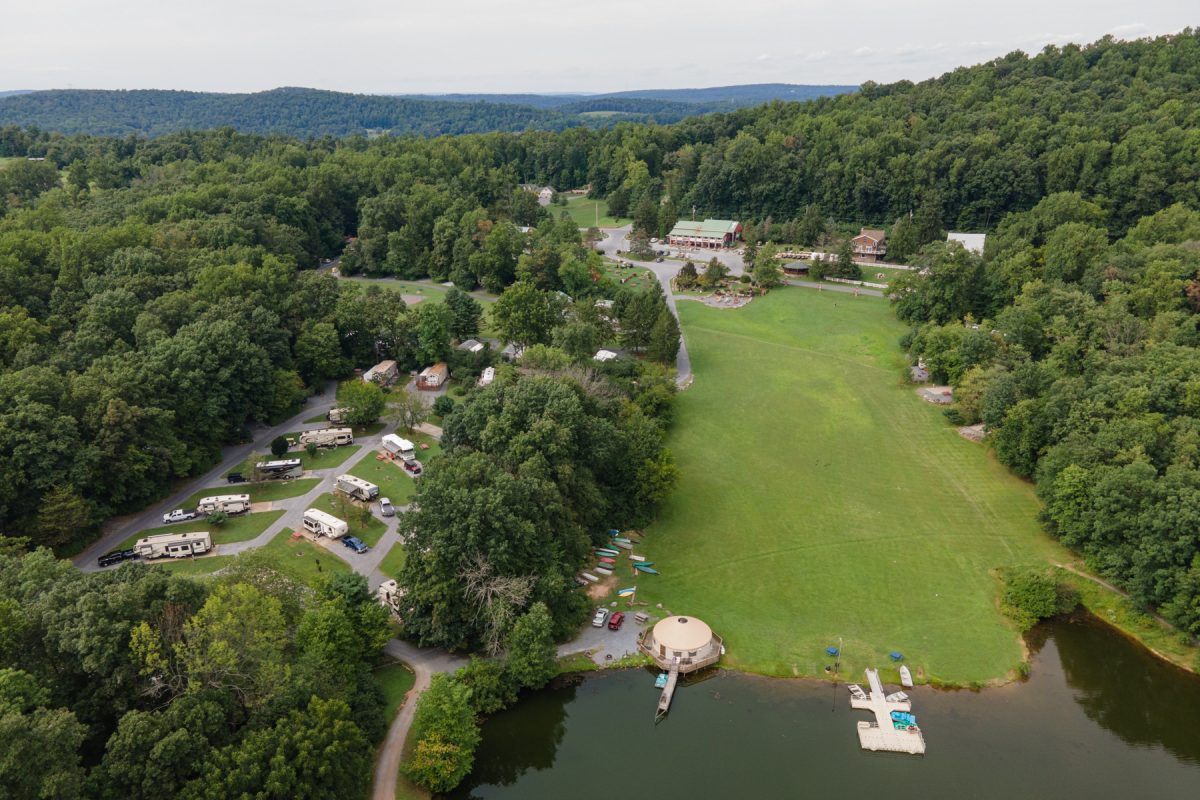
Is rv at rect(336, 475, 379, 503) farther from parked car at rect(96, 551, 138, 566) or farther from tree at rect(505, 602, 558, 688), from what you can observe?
tree at rect(505, 602, 558, 688)

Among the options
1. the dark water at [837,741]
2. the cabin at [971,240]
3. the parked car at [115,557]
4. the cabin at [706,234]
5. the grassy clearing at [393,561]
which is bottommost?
the dark water at [837,741]

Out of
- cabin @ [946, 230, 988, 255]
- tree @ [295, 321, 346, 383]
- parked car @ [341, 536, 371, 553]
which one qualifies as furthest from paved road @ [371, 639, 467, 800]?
cabin @ [946, 230, 988, 255]

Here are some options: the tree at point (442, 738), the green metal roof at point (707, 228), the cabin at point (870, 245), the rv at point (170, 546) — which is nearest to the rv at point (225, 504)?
the rv at point (170, 546)

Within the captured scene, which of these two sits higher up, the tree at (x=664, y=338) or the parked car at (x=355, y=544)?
the tree at (x=664, y=338)

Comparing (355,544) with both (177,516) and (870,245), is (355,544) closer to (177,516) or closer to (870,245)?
(177,516)

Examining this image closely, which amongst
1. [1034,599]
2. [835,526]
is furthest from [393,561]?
[1034,599]

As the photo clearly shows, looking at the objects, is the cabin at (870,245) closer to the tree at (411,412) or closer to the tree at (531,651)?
the tree at (411,412)

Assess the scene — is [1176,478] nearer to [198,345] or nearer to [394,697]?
[394,697]
